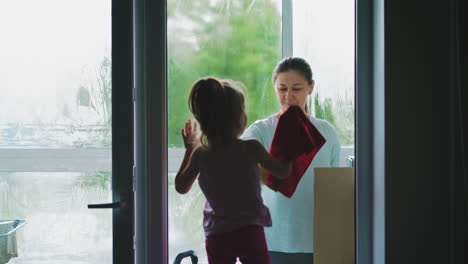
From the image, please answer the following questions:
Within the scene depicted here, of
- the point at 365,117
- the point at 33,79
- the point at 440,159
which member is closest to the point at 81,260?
the point at 33,79

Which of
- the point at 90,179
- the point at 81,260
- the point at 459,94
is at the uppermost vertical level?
the point at 459,94

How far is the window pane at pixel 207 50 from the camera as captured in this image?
1543 millimetres

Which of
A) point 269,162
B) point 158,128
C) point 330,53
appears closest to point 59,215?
point 158,128

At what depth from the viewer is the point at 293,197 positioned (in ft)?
5.02

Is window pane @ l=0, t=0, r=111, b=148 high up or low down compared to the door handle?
up

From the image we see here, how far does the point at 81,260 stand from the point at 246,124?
759 mm

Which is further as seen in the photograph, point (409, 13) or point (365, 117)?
point (365, 117)

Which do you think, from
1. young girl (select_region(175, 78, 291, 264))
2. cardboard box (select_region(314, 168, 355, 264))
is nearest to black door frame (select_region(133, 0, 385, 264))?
cardboard box (select_region(314, 168, 355, 264))

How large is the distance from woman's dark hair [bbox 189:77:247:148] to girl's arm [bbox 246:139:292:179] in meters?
0.07

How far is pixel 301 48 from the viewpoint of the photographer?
1.54 m

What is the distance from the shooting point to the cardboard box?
1532 millimetres

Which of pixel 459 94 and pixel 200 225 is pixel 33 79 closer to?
pixel 200 225

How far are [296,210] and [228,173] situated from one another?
1.02 ft

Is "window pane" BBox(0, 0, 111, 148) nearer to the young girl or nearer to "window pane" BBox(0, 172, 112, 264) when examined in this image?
"window pane" BBox(0, 172, 112, 264)
